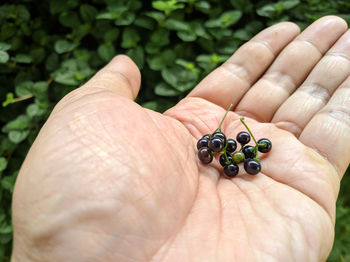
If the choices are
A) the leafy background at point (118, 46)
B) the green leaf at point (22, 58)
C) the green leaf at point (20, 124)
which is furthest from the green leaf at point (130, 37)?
the green leaf at point (20, 124)

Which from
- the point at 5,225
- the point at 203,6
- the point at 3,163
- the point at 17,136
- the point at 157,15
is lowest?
the point at 5,225

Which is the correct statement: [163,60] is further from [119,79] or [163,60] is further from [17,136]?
[17,136]

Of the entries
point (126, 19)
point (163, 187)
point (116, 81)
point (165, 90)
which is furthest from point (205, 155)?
point (126, 19)

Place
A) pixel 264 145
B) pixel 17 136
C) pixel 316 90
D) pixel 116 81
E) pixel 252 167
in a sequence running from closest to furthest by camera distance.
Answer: pixel 252 167, pixel 264 145, pixel 116 81, pixel 316 90, pixel 17 136

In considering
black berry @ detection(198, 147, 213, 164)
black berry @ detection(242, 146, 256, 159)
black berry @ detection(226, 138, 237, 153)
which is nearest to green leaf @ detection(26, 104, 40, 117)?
black berry @ detection(198, 147, 213, 164)

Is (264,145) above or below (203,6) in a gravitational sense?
below

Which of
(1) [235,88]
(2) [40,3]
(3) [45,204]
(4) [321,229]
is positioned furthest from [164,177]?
(2) [40,3]

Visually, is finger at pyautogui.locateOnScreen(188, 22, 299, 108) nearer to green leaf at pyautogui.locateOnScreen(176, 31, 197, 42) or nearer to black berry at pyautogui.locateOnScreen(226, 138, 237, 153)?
green leaf at pyautogui.locateOnScreen(176, 31, 197, 42)
